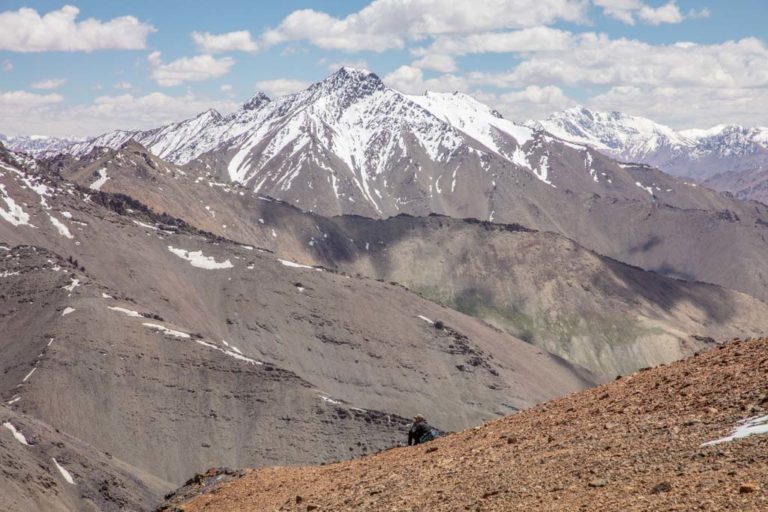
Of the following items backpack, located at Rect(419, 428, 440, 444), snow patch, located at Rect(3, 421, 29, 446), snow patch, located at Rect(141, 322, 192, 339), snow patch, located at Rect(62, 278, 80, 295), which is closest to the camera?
Result: backpack, located at Rect(419, 428, 440, 444)

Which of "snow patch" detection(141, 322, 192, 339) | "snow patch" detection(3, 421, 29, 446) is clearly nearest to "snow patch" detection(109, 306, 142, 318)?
"snow patch" detection(141, 322, 192, 339)

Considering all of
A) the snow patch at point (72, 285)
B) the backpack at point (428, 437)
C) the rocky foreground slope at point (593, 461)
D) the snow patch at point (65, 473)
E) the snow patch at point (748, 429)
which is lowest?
the snow patch at point (65, 473)

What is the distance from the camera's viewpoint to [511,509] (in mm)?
20375

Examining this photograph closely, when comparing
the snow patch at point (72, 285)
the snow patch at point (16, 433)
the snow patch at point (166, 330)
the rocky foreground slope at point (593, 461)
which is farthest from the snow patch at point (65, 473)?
the rocky foreground slope at point (593, 461)

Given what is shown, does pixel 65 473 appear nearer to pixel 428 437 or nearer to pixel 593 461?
pixel 428 437

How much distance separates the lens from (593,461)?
72.1ft

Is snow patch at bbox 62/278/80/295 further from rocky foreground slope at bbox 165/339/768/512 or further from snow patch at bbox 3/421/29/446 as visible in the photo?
rocky foreground slope at bbox 165/339/768/512

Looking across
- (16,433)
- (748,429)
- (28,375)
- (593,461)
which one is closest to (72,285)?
(28,375)

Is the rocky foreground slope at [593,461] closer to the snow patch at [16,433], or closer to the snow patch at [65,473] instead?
the snow patch at [65,473]

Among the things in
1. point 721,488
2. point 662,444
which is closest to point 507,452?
point 662,444

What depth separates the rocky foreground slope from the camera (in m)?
19.2

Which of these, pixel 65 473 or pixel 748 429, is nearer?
pixel 748 429

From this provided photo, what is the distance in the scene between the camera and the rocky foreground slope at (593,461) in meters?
19.2

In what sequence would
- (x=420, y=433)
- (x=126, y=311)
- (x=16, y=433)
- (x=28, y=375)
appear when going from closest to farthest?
(x=420, y=433) → (x=16, y=433) → (x=28, y=375) → (x=126, y=311)
